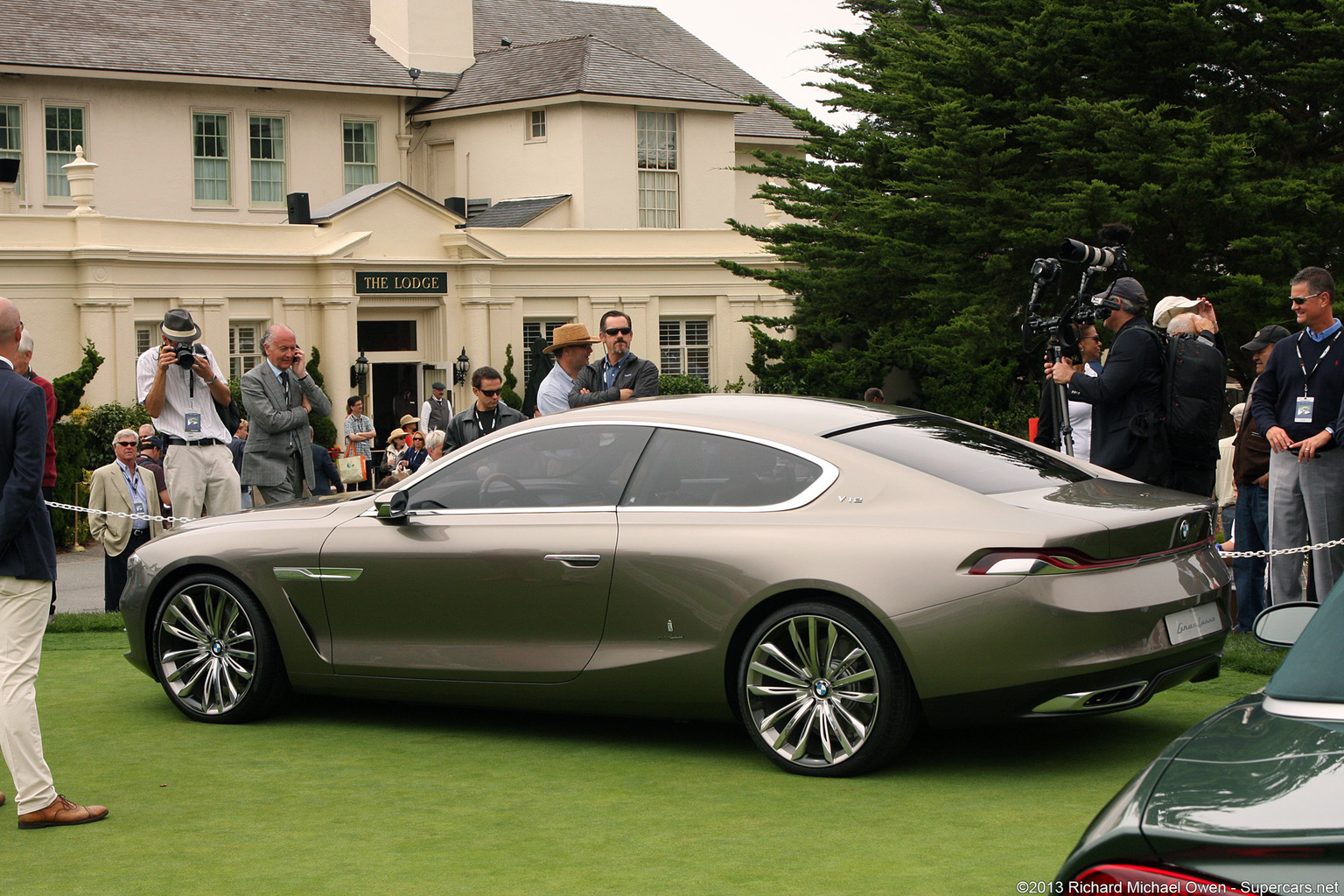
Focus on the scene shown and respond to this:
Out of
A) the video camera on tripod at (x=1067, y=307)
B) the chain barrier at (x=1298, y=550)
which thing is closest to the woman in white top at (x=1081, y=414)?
the video camera on tripod at (x=1067, y=307)

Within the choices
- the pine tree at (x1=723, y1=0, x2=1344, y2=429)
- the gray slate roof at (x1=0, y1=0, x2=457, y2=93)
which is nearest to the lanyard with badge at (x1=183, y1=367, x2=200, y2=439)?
the pine tree at (x1=723, y1=0, x2=1344, y2=429)

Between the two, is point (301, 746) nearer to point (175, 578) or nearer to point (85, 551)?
point (175, 578)

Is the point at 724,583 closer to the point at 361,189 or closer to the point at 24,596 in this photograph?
the point at 24,596

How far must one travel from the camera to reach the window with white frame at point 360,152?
40000 mm

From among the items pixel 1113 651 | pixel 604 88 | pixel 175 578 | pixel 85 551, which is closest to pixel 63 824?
pixel 175 578

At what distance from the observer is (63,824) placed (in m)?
5.73

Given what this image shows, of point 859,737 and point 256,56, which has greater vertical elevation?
point 256,56

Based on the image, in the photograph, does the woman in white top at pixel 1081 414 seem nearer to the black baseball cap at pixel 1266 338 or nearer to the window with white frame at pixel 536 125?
the black baseball cap at pixel 1266 338

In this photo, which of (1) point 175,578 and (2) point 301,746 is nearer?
(2) point 301,746

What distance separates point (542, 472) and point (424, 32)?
120 feet

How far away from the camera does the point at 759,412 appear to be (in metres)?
6.83

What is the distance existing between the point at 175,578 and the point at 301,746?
4.09ft

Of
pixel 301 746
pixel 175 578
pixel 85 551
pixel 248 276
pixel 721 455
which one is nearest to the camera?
pixel 721 455

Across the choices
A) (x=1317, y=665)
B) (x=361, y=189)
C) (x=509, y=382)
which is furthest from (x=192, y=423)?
(x=361, y=189)
